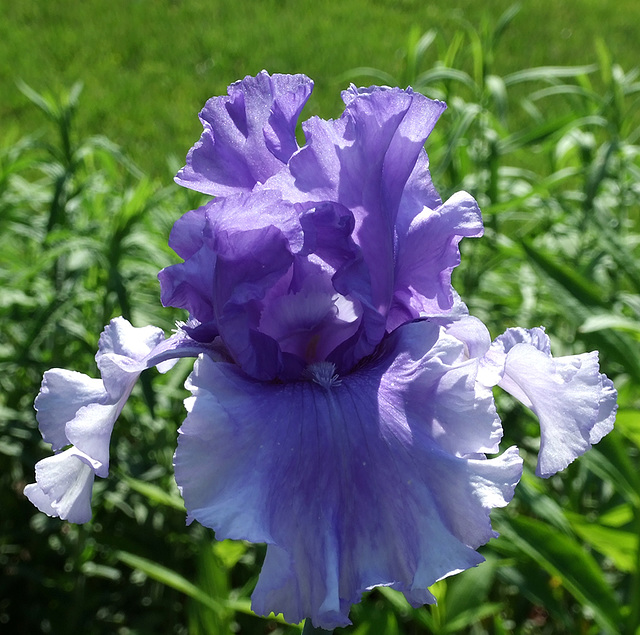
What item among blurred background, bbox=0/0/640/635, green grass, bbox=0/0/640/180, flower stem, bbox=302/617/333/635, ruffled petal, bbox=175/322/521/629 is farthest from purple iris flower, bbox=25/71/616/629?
green grass, bbox=0/0/640/180

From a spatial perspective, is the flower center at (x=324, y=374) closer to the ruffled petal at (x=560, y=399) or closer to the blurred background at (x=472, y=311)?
the ruffled petal at (x=560, y=399)

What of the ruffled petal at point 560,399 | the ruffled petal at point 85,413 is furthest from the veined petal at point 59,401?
the ruffled petal at point 560,399

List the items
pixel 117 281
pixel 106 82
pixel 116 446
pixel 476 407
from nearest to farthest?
pixel 476 407 → pixel 117 281 → pixel 116 446 → pixel 106 82

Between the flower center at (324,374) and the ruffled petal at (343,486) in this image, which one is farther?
the flower center at (324,374)

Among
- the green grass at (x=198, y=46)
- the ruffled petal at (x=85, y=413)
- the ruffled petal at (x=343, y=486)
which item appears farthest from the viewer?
the green grass at (x=198, y=46)

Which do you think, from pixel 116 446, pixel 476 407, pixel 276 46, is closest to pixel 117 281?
pixel 116 446

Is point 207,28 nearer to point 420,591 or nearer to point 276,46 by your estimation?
point 276,46

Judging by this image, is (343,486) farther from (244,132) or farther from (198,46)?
(198,46)
